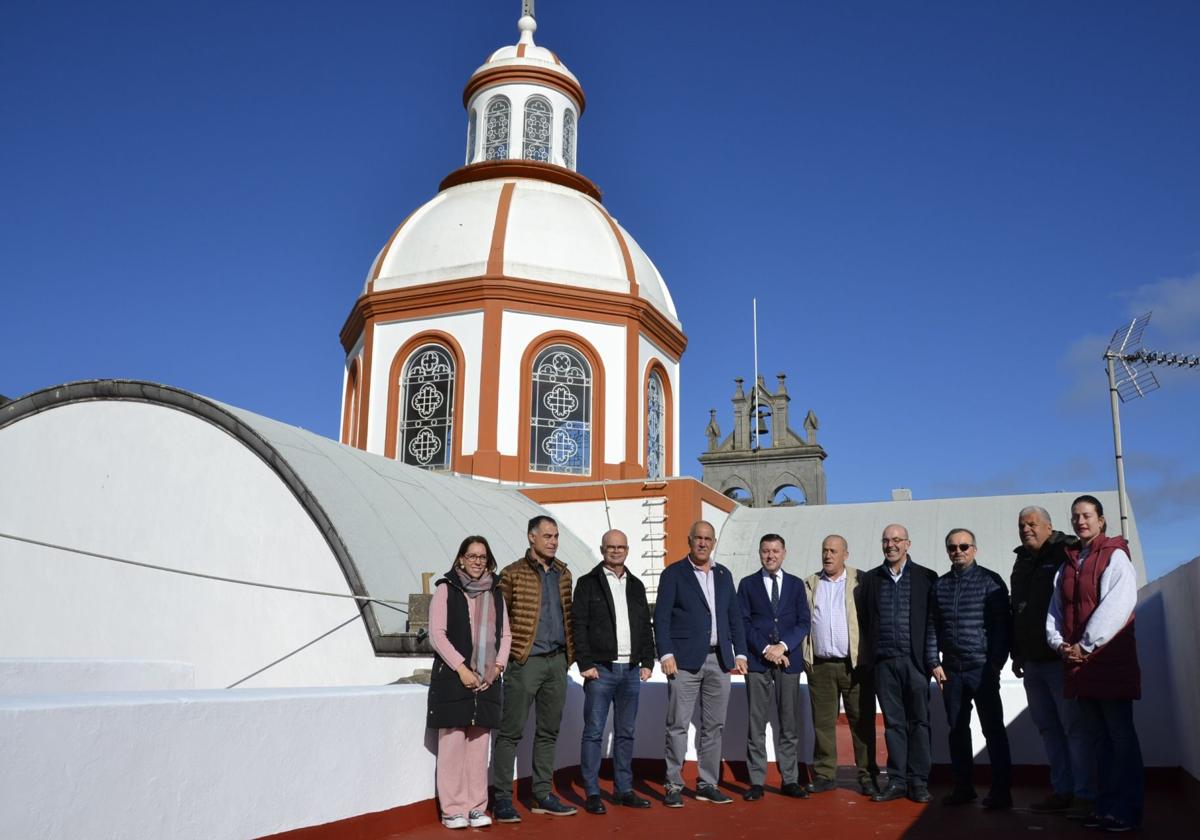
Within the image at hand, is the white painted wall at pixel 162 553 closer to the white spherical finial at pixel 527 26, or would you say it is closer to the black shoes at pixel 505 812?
the black shoes at pixel 505 812

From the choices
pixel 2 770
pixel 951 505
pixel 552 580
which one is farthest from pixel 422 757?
pixel 951 505

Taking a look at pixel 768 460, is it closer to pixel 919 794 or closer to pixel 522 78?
pixel 522 78

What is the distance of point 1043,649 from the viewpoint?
610cm

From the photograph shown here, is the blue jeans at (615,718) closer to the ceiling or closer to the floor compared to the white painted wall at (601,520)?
closer to the floor

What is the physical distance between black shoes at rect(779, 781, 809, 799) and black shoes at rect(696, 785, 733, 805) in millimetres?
436

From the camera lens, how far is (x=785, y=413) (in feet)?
111

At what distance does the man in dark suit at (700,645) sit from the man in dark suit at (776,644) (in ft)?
0.63

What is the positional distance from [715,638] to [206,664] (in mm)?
5913

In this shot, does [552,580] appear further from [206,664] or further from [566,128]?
[566,128]

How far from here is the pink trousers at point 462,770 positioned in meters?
5.63

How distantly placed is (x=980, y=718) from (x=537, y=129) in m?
16.2

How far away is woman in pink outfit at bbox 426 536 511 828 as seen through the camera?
5.59m

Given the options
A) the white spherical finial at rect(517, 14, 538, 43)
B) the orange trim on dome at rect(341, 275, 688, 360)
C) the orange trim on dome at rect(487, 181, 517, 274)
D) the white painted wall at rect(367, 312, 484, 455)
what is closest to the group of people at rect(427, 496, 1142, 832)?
the white painted wall at rect(367, 312, 484, 455)

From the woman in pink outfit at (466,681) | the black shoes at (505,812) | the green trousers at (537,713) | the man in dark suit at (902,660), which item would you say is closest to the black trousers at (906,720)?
the man in dark suit at (902,660)
